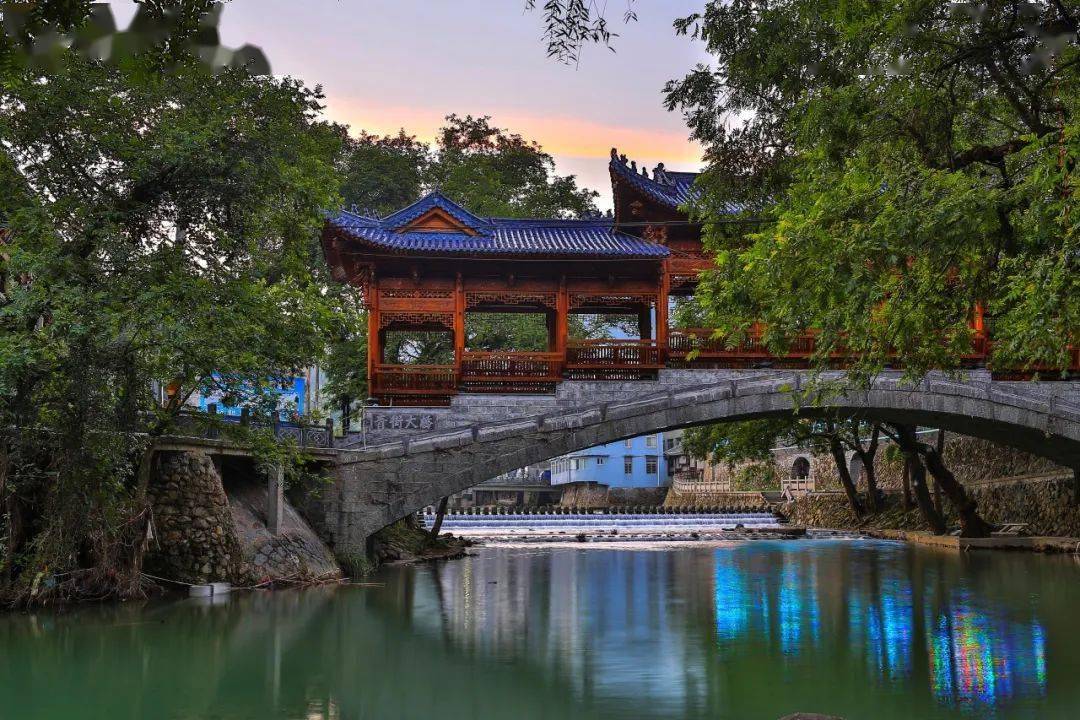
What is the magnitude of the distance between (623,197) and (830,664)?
12.1 metres

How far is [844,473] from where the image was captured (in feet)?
94.6

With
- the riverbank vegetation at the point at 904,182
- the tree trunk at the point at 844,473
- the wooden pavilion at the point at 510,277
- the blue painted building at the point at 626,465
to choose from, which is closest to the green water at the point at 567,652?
the riverbank vegetation at the point at 904,182

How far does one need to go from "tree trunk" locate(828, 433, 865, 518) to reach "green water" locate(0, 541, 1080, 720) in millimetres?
9569

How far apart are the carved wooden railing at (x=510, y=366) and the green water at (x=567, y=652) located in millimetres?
3691

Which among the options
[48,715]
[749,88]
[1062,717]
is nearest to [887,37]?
[749,88]

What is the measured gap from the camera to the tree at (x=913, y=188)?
6879 millimetres

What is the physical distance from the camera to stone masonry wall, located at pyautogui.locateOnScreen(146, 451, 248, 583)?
13.4 meters

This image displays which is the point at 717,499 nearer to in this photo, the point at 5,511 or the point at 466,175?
the point at 466,175

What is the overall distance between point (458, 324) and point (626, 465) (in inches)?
1413

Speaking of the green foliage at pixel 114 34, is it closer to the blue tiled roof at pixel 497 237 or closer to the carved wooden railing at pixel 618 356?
the blue tiled roof at pixel 497 237

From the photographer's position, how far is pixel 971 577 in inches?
661

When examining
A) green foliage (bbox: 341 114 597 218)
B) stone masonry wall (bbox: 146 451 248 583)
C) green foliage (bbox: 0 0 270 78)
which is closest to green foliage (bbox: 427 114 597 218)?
green foliage (bbox: 341 114 597 218)

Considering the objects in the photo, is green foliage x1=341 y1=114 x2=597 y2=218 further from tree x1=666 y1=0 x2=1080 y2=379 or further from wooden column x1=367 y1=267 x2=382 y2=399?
tree x1=666 y1=0 x2=1080 y2=379

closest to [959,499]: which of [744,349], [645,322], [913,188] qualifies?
[744,349]
